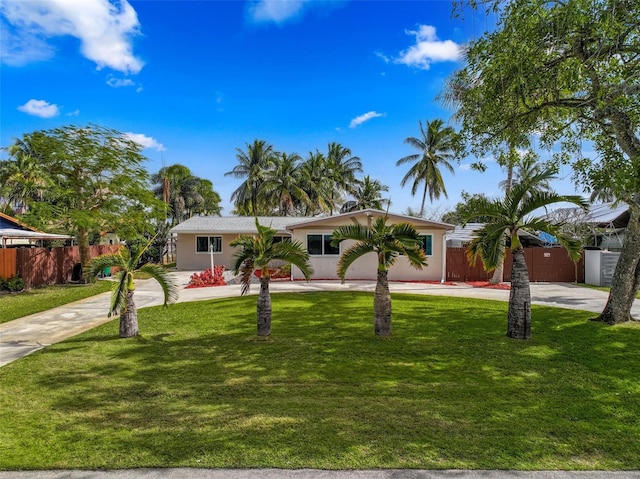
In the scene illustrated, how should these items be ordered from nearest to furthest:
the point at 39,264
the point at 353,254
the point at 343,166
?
the point at 353,254 → the point at 39,264 → the point at 343,166

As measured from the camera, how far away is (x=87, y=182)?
16906mm

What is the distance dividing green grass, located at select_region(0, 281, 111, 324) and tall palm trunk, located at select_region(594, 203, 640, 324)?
51.7ft

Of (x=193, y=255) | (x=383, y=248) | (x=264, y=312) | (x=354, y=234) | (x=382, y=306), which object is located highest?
(x=354, y=234)

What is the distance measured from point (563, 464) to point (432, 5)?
965 centimetres

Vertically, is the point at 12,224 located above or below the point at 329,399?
above

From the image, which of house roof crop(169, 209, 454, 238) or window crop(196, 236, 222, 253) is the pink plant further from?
window crop(196, 236, 222, 253)

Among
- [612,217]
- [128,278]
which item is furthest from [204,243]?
[612,217]

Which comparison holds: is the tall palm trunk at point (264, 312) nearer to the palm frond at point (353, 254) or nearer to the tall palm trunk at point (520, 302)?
the palm frond at point (353, 254)

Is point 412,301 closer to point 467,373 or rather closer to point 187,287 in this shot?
point 467,373

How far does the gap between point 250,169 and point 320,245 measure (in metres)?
19.8

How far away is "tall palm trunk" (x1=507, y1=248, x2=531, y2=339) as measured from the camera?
773cm

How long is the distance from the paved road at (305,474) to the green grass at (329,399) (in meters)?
0.10

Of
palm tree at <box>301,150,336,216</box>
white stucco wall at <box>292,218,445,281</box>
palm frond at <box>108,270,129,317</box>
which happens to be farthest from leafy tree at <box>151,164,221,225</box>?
palm frond at <box>108,270,129,317</box>

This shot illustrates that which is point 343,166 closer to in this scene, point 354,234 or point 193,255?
point 193,255
